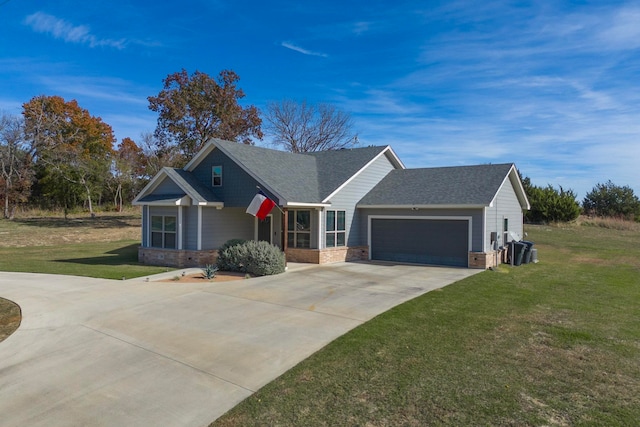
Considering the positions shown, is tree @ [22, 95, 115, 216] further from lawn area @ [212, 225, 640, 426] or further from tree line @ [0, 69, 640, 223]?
lawn area @ [212, 225, 640, 426]

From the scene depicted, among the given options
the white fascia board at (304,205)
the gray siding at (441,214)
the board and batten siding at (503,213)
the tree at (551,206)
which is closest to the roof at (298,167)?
the white fascia board at (304,205)

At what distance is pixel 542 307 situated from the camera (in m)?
9.81

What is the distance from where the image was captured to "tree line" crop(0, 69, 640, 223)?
108 feet

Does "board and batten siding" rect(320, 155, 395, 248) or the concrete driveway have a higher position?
"board and batten siding" rect(320, 155, 395, 248)

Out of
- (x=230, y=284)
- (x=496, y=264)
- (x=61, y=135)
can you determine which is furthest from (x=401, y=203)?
(x=61, y=135)

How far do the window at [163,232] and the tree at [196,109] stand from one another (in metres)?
15.8

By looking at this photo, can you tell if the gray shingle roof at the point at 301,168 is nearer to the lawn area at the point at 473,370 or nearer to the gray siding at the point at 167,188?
the gray siding at the point at 167,188

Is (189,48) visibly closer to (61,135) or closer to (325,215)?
(325,215)

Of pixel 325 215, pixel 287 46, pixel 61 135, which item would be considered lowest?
pixel 325 215

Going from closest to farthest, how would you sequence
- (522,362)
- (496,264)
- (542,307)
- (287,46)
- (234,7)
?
1. (522,362)
2. (542,307)
3. (234,7)
4. (496,264)
5. (287,46)

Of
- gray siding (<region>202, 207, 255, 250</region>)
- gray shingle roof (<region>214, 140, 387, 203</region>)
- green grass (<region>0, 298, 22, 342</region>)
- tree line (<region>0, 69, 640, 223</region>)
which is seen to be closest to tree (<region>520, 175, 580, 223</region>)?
tree line (<region>0, 69, 640, 223</region>)

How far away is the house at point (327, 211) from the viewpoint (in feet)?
55.7

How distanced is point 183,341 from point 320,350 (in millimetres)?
2477

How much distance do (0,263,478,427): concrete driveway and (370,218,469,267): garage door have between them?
4.47 metres
